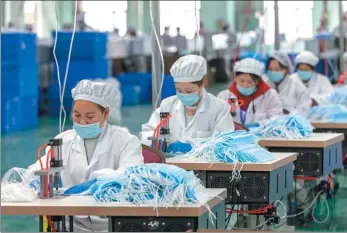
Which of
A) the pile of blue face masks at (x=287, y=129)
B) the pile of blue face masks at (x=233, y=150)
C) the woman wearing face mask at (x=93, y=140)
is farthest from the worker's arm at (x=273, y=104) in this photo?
the woman wearing face mask at (x=93, y=140)

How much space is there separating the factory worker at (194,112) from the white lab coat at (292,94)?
9.11 ft

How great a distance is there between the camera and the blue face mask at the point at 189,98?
7129mm

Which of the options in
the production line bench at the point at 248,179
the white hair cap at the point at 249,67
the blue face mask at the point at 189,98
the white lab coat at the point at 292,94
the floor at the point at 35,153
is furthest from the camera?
the white lab coat at the point at 292,94

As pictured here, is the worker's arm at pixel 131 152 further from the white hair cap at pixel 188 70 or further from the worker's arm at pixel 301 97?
the worker's arm at pixel 301 97

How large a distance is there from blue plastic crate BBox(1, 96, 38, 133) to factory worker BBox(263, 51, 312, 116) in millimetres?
5726

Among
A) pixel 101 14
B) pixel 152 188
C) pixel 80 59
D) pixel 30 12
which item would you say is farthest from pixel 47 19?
pixel 152 188

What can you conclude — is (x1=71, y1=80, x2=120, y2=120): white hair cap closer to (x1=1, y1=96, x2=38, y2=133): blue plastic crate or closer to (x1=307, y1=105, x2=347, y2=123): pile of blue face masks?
(x1=307, y1=105, x2=347, y2=123): pile of blue face masks

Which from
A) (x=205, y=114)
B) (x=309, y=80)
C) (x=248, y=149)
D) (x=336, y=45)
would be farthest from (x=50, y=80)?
(x=248, y=149)

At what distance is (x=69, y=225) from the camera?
4969 mm

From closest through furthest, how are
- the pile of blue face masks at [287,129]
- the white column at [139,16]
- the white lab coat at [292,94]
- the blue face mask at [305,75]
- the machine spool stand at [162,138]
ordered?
the machine spool stand at [162,138], the pile of blue face masks at [287,129], the white lab coat at [292,94], the blue face mask at [305,75], the white column at [139,16]

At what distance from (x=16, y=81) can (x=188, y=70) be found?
341 inches

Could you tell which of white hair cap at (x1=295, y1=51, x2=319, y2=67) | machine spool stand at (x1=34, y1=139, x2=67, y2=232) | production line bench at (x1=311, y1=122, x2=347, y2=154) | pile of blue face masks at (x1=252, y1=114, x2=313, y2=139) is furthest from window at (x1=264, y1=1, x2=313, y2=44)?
machine spool stand at (x1=34, y1=139, x2=67, y2=232)

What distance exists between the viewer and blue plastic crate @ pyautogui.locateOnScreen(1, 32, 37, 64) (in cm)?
1520

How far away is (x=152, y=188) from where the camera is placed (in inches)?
175
